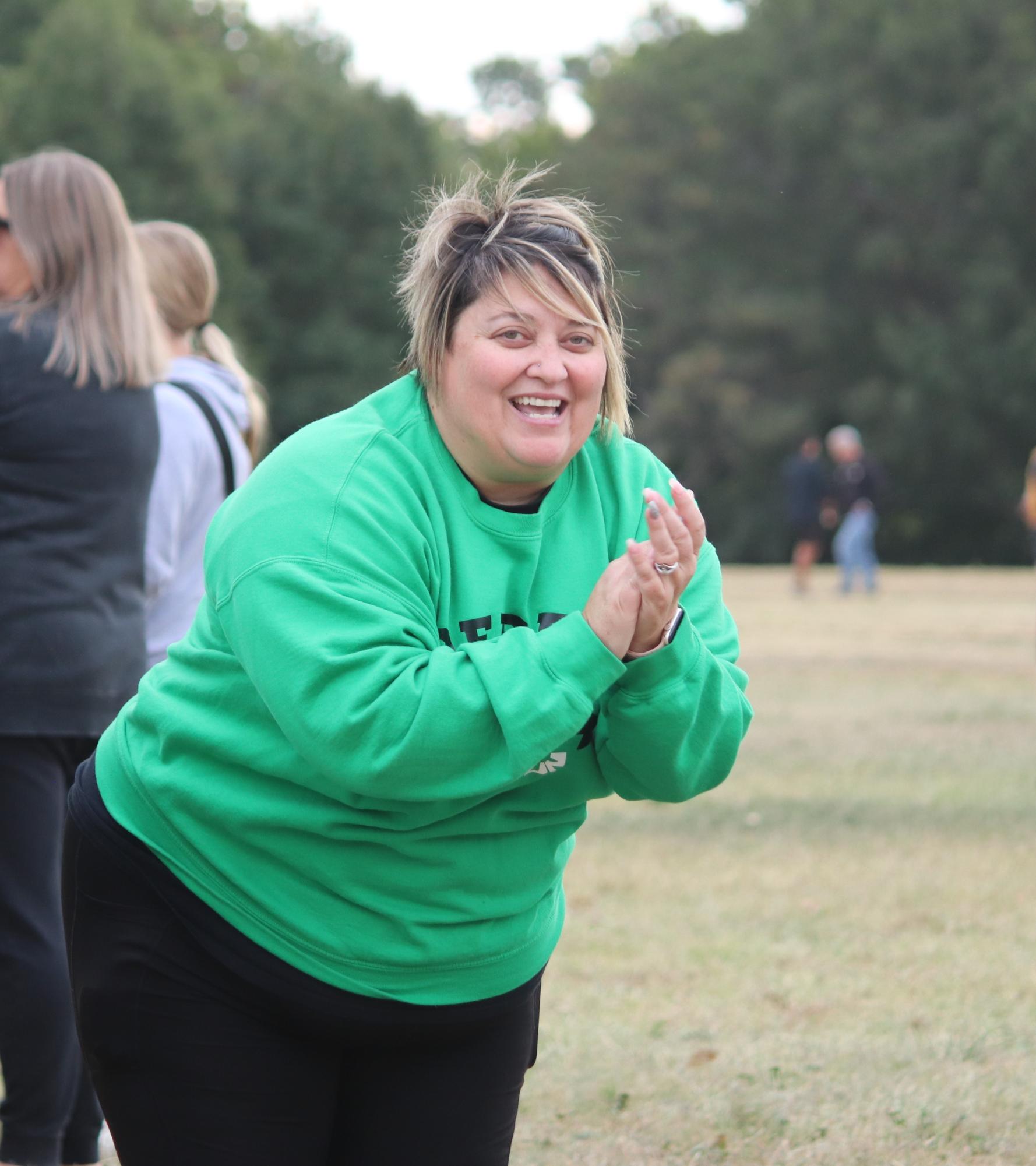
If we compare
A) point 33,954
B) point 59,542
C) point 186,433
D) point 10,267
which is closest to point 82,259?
point 10,267

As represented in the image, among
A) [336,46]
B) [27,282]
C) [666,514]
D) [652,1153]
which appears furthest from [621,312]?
[336,46]

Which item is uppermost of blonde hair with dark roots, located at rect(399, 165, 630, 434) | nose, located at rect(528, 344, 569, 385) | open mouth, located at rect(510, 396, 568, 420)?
blonde hair with dark roots, located at rect(399, 165, 630, 434)

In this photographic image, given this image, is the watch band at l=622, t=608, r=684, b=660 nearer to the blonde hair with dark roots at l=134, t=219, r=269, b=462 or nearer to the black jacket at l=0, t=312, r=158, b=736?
the black jacket at l=0, t=312, r=158, b=736

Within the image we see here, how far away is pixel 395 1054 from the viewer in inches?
87.6

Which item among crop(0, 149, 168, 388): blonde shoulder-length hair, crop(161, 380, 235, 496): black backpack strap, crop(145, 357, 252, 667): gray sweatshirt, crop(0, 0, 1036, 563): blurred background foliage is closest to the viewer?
crop(0, 149, 168, 388): blonde shoulder-length hair

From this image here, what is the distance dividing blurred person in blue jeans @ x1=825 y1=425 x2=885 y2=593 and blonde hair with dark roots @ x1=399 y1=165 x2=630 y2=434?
21618 millimetres

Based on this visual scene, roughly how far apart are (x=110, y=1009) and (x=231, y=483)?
192 cm

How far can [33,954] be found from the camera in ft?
10.7

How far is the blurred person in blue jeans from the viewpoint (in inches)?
929

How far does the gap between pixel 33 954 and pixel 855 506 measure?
70.8ft

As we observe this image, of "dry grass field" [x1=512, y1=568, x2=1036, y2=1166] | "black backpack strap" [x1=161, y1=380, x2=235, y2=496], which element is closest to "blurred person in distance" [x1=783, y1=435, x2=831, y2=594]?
"dry grass field" [x1=512, y1=568, x2=1036, y2=1166]

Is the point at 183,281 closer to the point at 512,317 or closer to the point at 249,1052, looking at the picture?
the point at 512,317

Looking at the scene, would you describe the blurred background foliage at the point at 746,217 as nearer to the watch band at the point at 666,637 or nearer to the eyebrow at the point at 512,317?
the eyebrow at the point at 512,317

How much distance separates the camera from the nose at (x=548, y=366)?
2.10 metres
